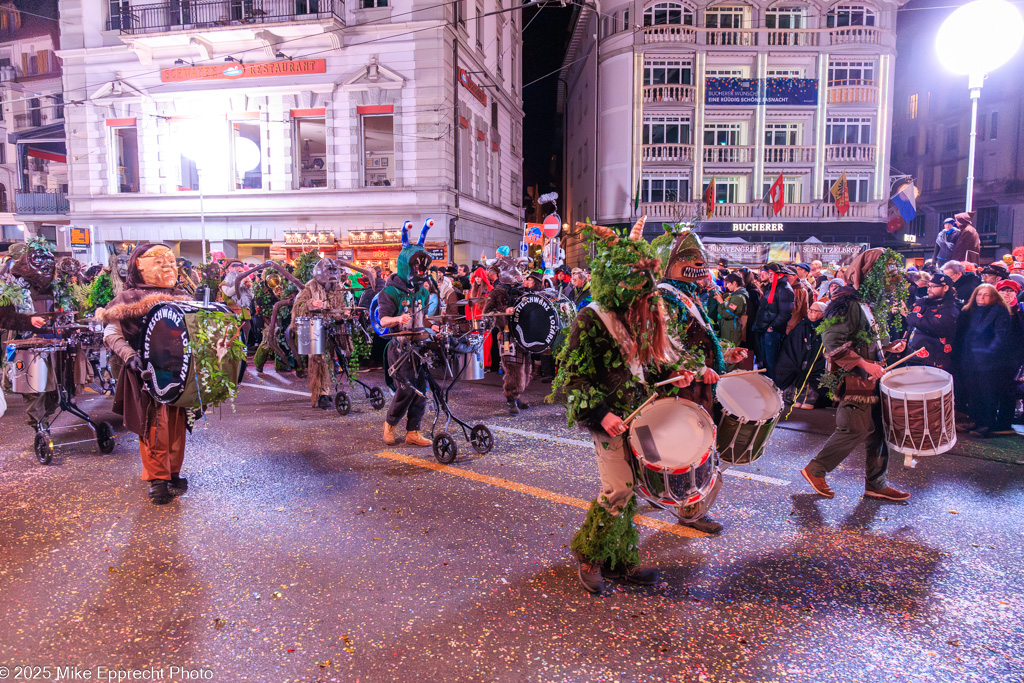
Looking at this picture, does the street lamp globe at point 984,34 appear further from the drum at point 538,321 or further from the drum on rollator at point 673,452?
the drum on rollator at point 673,452

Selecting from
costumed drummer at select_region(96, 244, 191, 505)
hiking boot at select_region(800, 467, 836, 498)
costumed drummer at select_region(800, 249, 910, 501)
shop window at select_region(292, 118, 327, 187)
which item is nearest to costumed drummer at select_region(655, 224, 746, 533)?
hiking boot at select_region(800, 467, 836, 498)

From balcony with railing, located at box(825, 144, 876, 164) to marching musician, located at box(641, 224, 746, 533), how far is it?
3028 cm

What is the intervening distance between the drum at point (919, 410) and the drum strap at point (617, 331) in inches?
102

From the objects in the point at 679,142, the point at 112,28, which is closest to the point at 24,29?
the point at 112,28

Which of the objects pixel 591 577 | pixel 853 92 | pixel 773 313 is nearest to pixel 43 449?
pixel 591 577

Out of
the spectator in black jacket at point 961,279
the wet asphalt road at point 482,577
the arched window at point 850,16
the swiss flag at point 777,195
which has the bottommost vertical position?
the wet asphalt road at point 482,577

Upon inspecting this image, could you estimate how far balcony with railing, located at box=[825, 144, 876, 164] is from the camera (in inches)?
1179

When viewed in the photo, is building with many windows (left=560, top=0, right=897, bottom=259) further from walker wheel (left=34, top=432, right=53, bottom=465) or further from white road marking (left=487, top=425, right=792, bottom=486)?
walker wheel (left=34, top=432, right=53, bottom=465)

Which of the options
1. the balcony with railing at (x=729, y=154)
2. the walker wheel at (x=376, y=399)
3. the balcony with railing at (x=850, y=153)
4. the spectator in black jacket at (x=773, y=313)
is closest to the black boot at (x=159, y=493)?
the walker wheel at (x=376, y=399)

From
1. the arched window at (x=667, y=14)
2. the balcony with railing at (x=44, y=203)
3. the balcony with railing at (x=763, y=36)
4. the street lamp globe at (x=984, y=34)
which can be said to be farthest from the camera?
the balcony with railing at (x=44, y=203)

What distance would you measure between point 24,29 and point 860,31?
47947 millimetres

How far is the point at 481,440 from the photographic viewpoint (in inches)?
265

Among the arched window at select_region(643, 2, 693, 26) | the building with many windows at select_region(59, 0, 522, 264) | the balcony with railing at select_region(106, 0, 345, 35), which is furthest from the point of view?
the arched window at select_region(643, 2, 693, 26)

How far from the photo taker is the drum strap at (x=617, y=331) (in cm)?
366
